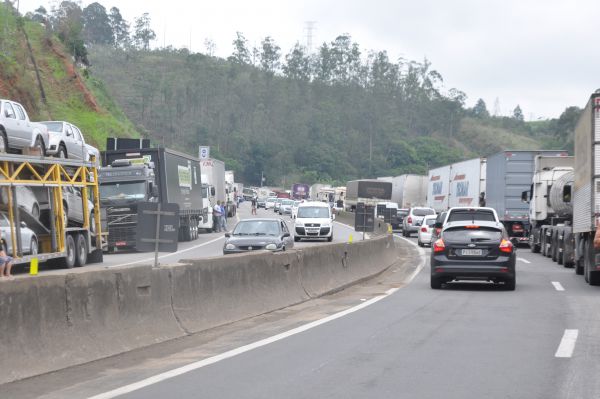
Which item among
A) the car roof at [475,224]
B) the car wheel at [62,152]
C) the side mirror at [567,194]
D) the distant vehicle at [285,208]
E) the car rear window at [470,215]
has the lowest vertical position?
the distant vehicle at [285,208]

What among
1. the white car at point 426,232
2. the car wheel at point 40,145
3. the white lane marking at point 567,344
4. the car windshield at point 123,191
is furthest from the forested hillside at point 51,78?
the white lane marking at point 567,344

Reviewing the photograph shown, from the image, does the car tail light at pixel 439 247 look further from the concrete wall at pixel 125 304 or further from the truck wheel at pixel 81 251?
the truck wheel at pixel 81 251

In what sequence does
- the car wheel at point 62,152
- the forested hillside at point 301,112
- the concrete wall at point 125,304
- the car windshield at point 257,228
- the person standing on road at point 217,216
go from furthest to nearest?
1. the forested hillside at point 301,112
2. the person standing on road at point 217,216
3. the car windshield at point 257,228
4. the car wheel at point 62,152
5. the concrete wall at point 125,304

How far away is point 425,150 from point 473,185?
12630cm

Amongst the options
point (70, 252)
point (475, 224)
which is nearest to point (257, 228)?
point (70, 252)

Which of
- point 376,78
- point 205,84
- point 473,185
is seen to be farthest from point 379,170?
point 473,185

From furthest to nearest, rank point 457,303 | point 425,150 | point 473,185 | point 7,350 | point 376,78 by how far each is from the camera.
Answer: point 376,78
point 425,150
point 473,185
point 457,303
point 7,350

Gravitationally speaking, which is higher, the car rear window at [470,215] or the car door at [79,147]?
the car door at [79,147]

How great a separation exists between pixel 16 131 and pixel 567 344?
15512 mm

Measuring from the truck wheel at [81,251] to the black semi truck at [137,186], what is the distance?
12.0 ft

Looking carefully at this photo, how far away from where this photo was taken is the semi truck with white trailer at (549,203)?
32500mm

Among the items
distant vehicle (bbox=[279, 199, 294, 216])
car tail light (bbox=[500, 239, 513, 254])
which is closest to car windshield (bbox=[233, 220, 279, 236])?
car tail light (bbox=[500, 239, 513, 254])

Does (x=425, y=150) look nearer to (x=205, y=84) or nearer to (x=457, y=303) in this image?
(x=205, y=84)

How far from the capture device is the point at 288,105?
183500mm
